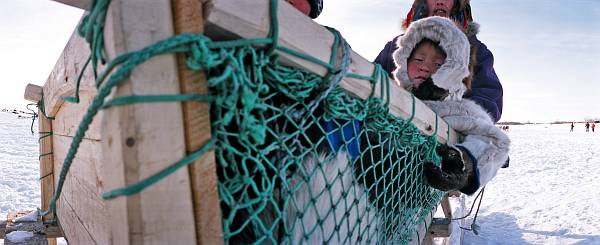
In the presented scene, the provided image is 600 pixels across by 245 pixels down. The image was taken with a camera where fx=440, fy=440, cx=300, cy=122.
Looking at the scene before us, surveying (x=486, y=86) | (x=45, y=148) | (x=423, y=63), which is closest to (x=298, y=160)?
(x=423, y=63)

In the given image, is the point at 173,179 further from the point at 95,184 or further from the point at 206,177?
the point at 95,184

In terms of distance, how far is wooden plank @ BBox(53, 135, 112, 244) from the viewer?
102 centimetres

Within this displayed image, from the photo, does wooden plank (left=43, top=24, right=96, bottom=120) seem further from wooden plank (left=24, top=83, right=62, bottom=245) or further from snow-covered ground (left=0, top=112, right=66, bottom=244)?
snow-covered ground (left=0, top=112, right=66, bottom=244)

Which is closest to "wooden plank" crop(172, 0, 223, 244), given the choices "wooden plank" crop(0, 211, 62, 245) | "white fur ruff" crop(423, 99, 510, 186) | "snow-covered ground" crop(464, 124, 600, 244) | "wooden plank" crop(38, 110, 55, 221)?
"white fur ruff" crop(423, 99, 510, 186)

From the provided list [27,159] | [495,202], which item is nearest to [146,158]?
[495,202]

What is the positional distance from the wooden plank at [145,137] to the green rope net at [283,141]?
0.02m

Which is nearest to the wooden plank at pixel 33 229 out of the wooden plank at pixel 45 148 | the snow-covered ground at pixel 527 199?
the wooden plank at pixel 45 148

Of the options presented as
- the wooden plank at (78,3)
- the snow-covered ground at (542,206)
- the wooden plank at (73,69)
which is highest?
the wooden plank at (73,69)

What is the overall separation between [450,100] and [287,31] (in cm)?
155

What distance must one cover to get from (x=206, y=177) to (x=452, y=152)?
1.30 metres

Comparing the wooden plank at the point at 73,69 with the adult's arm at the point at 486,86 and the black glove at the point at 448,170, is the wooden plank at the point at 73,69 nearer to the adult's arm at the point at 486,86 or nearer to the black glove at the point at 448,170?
the black glove at the point at 448,170

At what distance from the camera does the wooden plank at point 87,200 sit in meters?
1.02

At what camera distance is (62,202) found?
2.11 m

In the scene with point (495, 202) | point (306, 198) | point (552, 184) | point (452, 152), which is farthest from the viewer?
point (552, 184)
